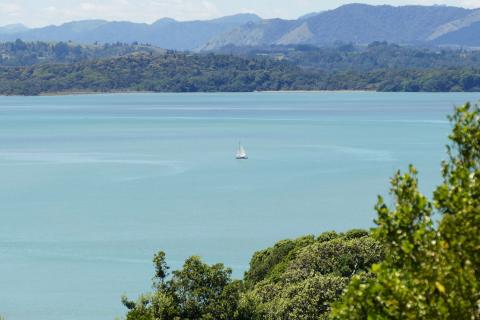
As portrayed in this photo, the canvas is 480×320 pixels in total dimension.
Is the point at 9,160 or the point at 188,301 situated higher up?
the point at 188,301

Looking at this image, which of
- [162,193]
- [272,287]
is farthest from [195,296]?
[162,193]

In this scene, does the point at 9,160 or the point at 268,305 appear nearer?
the point at 268,305

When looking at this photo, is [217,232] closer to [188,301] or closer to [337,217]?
[337,217]

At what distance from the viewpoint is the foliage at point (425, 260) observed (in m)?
9.09

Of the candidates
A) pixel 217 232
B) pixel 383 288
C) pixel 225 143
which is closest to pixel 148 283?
pixel 217 232

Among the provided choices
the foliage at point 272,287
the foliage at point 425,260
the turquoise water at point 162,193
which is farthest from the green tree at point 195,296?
the turquoise water at point 162,193

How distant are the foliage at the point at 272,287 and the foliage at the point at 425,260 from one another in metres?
8.08

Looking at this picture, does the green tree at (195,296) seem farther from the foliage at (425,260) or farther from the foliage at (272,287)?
the foliage at (425,260)

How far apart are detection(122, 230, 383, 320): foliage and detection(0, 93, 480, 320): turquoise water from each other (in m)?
8.32

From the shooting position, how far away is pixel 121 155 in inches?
3711

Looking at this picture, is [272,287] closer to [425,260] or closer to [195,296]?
[195,296]

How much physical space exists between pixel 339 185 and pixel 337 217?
1394 centimetres

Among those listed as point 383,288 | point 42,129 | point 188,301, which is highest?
point 383,288

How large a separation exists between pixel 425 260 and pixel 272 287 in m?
16.3
